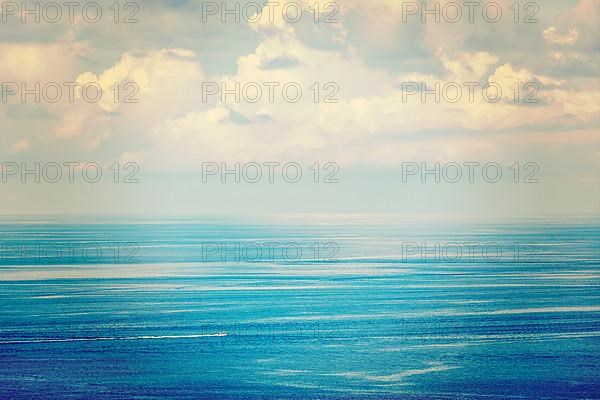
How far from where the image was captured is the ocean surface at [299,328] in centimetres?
3378

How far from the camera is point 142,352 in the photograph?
129 ft

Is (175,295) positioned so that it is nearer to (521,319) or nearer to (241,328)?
(241,328)

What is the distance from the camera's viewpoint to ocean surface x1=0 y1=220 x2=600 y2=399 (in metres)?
33.8

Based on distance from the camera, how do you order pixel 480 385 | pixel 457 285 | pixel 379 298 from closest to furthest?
pixel 480 385
pixel 379 298
pixel 457 285

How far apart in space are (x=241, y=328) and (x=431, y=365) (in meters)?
11.3

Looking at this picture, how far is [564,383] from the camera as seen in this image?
3422 cm

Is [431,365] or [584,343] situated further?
[584,343]

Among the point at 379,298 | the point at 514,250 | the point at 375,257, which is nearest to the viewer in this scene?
the point at 379,298

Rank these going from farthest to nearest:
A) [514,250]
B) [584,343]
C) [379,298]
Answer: [514,250] → [379,298] → [584,343]

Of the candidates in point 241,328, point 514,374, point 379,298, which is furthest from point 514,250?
point 514,374

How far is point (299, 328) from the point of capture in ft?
150

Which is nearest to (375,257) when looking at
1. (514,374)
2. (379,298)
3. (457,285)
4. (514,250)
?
(514,250)

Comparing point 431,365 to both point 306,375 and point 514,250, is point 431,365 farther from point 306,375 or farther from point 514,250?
point 514,250

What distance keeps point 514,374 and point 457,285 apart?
3049cm
